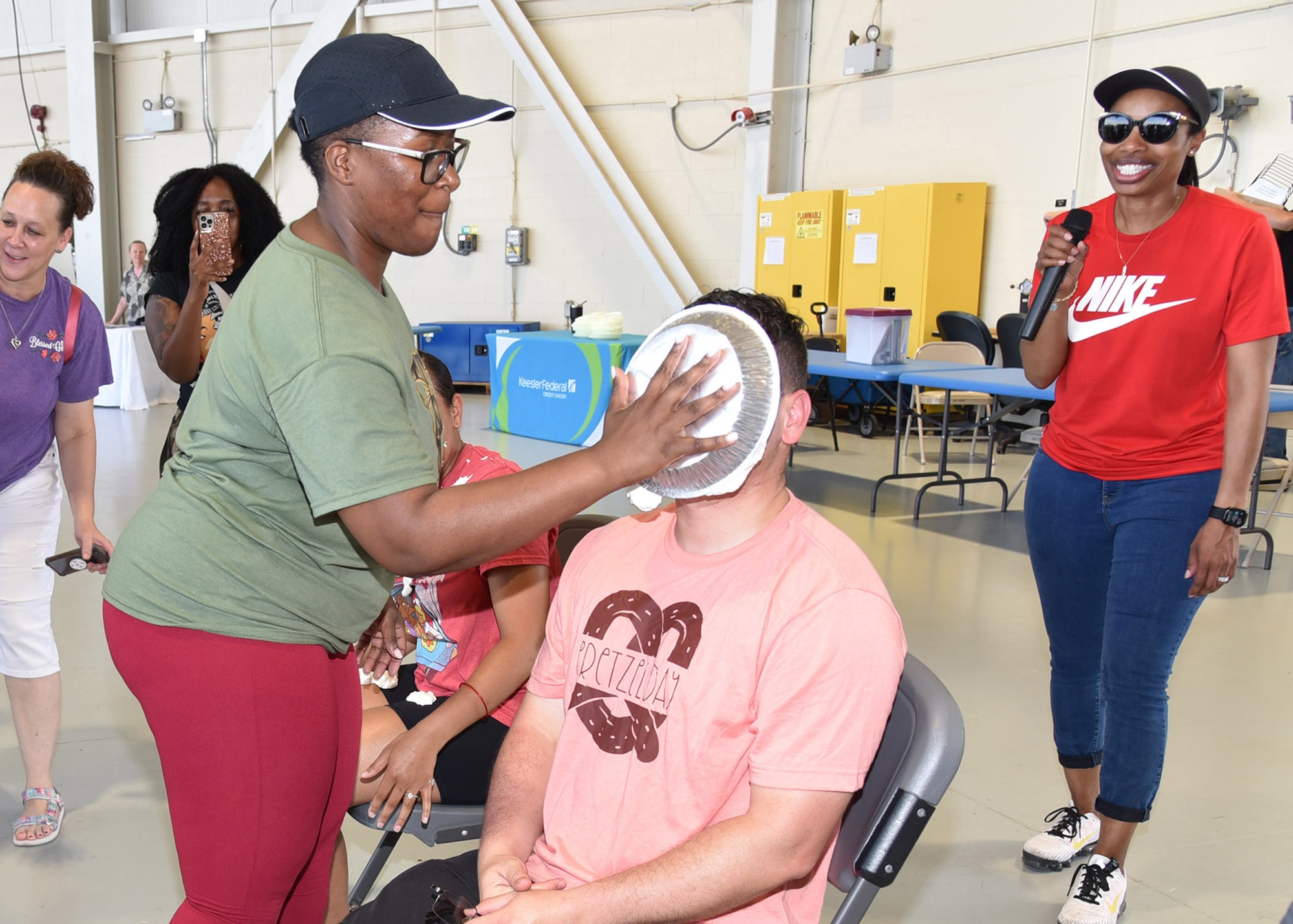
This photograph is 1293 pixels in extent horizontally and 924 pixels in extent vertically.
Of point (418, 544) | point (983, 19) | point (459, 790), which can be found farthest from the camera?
point (983, 19)

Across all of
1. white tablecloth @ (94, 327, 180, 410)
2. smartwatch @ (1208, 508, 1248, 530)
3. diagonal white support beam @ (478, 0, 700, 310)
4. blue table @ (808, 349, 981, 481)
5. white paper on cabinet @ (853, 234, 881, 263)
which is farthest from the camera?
diagonal white support beam @ (478, 0, 700, 310)

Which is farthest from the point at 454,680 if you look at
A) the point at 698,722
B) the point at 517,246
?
the point at 517,246

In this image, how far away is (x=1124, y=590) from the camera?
1.87 m

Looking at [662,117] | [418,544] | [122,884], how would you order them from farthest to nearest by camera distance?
[662,117], [122,884], [418,544]

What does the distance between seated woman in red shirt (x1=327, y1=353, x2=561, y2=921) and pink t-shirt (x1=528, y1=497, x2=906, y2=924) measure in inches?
13.3

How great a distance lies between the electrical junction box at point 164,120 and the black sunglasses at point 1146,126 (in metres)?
11.5

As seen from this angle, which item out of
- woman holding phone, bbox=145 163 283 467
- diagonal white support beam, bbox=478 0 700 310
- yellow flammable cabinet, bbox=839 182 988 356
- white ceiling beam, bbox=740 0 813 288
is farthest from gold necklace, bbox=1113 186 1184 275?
diagonal white support beam, bbox=478 0 700 310

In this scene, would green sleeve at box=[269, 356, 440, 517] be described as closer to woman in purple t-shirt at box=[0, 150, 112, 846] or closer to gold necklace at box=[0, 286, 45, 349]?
woman in purple t-shirt at box=[0, 150, 112, 846]

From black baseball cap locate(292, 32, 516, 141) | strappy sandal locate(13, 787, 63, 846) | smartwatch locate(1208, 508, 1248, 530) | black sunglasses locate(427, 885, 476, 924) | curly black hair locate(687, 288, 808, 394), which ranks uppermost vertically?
black baseball cap locate(292, 32, 516, 141)

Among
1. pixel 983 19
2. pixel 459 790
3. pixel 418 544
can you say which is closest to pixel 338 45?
pixel 418 544

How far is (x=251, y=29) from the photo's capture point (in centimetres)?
1091

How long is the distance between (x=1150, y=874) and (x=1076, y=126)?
20.2ft

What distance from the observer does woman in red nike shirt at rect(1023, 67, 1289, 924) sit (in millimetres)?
1797

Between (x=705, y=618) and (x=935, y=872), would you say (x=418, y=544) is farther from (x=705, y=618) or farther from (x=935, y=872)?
(x=935, y=872)
